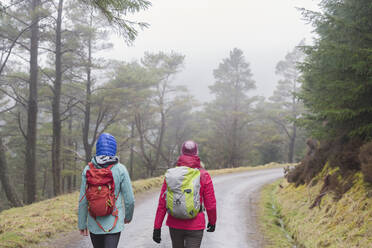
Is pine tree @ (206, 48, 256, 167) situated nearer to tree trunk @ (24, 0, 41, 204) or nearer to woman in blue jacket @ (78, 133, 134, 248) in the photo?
tree trunk @ (24, 0, 41, 204)

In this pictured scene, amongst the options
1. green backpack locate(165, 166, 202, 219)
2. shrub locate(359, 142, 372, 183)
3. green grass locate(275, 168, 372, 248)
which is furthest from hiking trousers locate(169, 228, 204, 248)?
shrub locate(359, 142, 372, 183)

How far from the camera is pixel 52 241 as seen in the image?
5785mm

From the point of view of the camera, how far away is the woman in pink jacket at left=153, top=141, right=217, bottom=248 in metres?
3.17

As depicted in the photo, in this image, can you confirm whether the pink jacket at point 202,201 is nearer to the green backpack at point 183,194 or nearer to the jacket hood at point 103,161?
the green backpack at point 183,194

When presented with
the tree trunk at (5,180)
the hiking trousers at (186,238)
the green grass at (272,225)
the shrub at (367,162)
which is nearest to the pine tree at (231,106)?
the green grass at (272,225)

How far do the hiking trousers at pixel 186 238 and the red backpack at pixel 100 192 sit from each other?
701mm

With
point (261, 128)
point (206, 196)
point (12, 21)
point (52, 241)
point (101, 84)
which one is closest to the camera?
point (206, 196)

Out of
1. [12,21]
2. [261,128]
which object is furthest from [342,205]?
[261,128]

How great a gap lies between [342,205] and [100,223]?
17.0ft

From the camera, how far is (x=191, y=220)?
10.4 ft

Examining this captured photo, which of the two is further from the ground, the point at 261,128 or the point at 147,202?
the point at 261,128

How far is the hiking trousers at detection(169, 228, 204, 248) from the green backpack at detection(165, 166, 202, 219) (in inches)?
8.2

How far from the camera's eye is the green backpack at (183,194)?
10.1ft

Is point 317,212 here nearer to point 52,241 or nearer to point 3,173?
point 52,241
